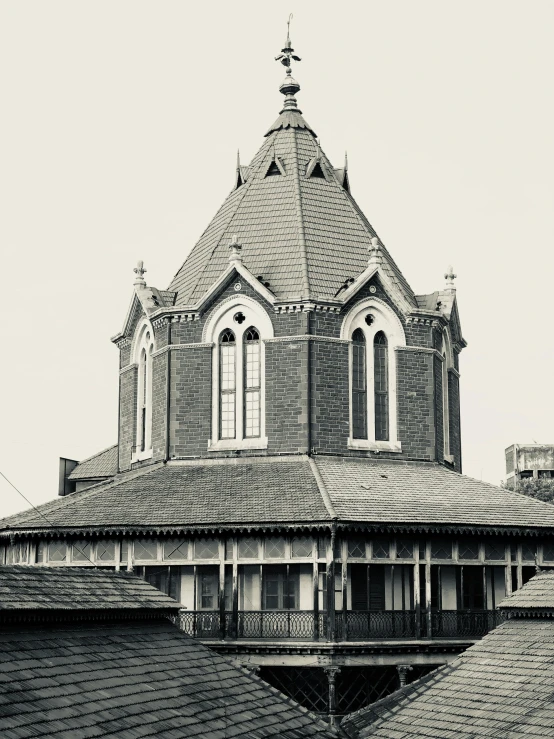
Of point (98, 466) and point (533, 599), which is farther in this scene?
point (98, 466)

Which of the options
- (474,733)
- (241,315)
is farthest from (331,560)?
(474,733)

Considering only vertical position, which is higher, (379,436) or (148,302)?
(148,302)

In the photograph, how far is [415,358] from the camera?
41656 millimetres

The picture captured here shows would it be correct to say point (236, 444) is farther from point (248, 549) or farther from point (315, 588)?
point (315, 588)

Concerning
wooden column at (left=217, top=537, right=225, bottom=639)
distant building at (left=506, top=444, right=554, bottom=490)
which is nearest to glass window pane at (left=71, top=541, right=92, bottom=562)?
wooden column at (left=217, top=537, right=225, bottom=639)

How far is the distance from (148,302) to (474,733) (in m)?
25.0

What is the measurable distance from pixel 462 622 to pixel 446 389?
10742 mm

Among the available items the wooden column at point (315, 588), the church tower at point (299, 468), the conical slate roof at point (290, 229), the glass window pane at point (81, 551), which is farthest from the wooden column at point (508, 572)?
the glass window pane at point (81, 551)

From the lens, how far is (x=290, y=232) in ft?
141

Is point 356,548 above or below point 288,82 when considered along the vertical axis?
below

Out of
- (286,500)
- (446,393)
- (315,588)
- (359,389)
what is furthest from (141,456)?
(446,393)

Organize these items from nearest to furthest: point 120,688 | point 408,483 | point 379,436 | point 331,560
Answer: point 120,688 → point 331,560 → point 408,483 → point 379,436

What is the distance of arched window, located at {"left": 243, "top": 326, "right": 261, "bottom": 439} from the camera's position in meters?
40.3

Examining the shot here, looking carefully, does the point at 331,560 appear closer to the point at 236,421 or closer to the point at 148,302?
the point at 236,421
